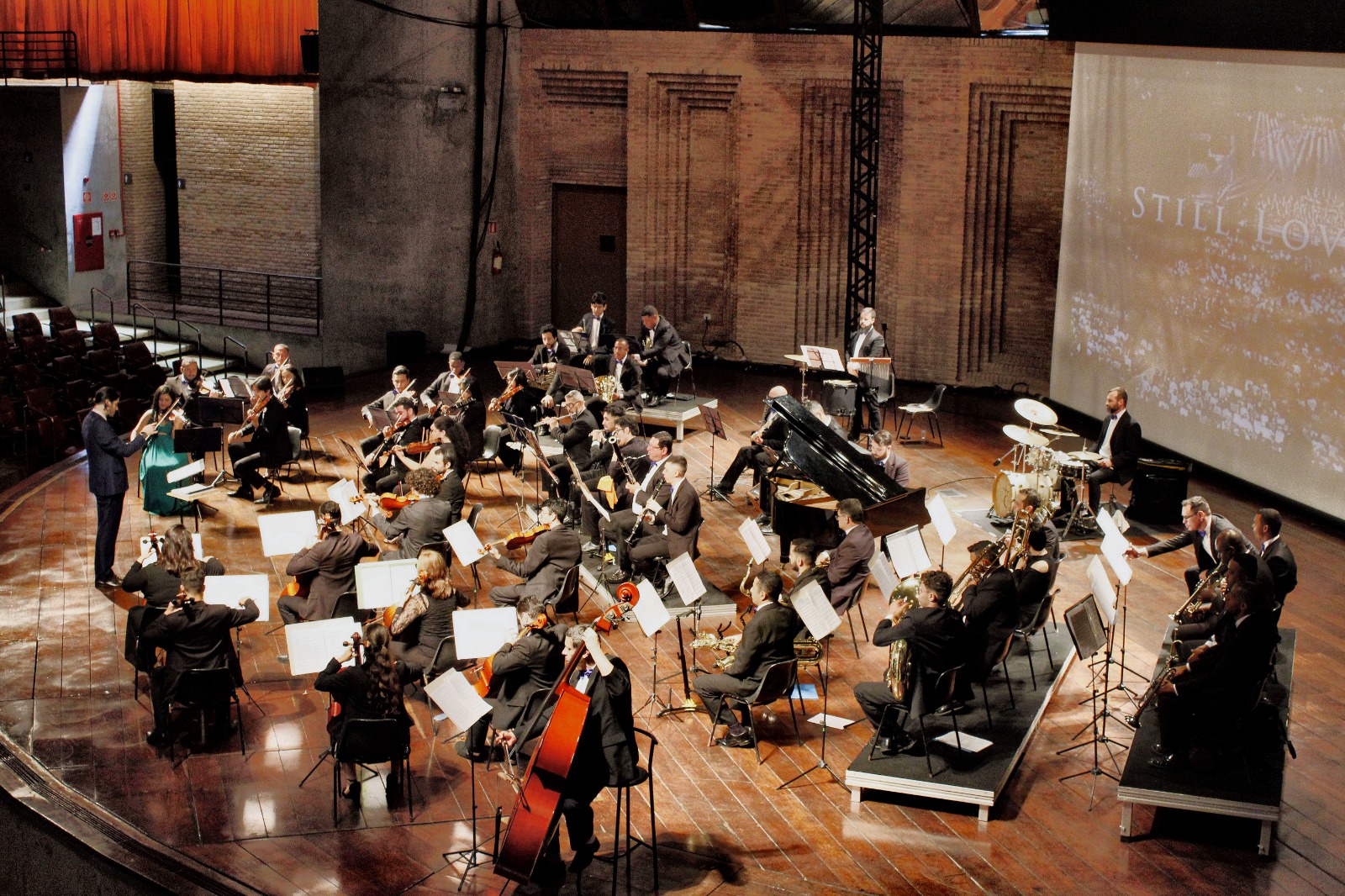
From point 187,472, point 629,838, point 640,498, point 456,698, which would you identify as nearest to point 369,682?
point 456,698

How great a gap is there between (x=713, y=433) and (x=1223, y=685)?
20.0 feet

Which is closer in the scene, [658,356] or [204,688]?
[204,688]

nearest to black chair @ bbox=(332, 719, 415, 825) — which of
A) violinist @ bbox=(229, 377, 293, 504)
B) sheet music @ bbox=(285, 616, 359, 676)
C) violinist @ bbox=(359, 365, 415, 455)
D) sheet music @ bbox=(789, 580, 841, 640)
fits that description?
sheet music @ bbox=(285, 616, 359, 676)

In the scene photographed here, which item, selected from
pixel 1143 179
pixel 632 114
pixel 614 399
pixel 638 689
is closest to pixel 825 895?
pixel 638 689

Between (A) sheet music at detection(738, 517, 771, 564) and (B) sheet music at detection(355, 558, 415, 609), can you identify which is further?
(A) sheet music at detection(738, 517, 771, 564)

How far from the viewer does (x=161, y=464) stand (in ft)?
37.9

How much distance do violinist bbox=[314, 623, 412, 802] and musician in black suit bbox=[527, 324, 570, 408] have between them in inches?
238

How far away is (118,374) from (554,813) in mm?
10896

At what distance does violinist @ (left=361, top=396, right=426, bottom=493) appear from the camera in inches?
459

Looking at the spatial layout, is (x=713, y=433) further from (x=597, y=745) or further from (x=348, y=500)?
(x=597, y=745)

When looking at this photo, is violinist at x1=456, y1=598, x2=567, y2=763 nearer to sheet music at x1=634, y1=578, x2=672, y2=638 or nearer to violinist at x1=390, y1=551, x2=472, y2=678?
sheet music at x1=634, y1=578, x2=672, y2=638

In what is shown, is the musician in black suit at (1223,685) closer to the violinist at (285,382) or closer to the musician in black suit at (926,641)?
the musician in black suit at (926,641)

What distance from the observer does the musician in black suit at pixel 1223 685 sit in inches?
290

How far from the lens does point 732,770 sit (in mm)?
7918
